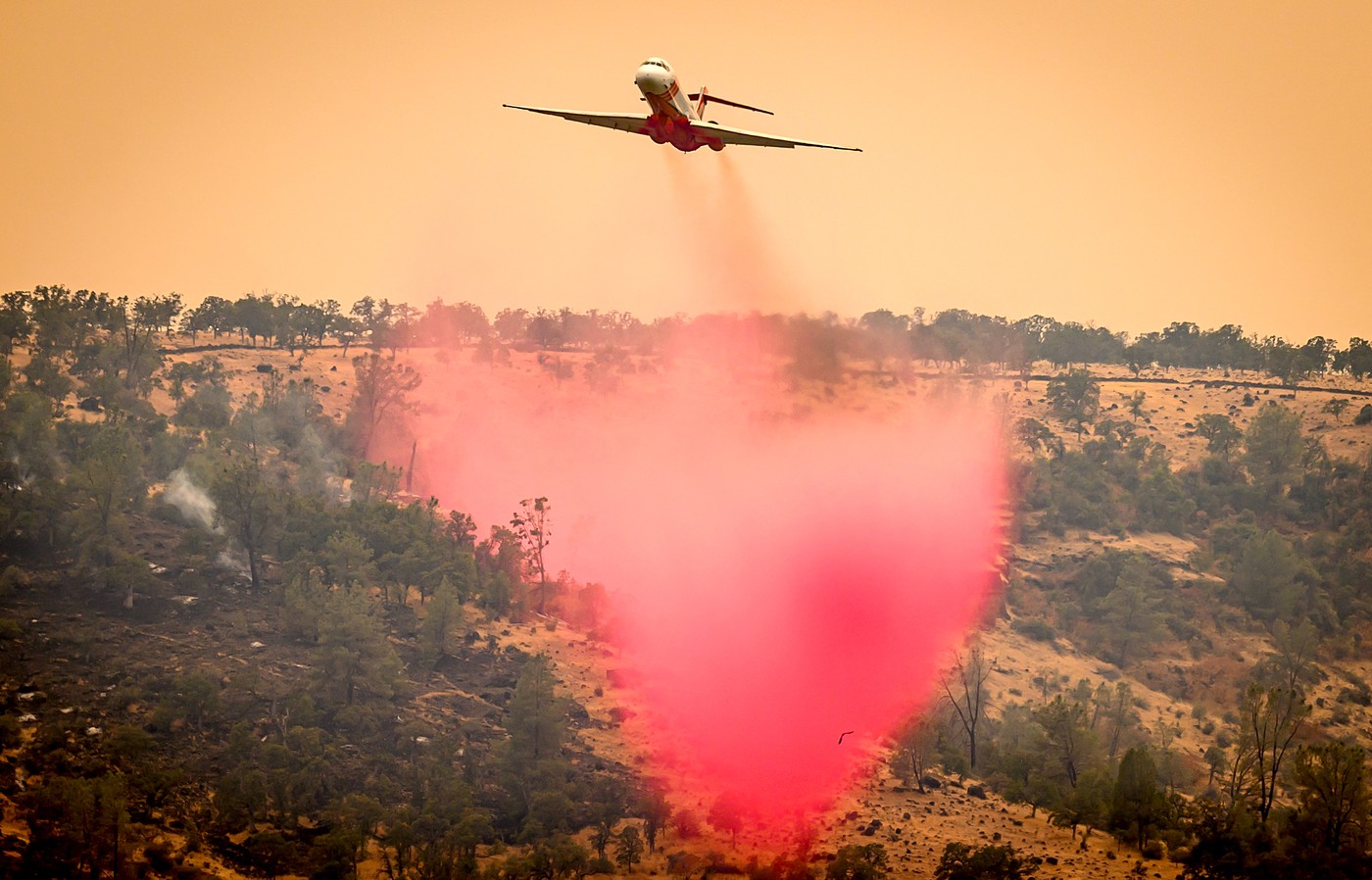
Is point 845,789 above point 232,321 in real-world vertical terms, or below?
below

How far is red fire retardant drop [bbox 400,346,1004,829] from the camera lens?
11350cm

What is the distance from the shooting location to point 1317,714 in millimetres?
139625

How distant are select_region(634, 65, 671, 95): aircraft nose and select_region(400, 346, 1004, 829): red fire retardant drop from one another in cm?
4968

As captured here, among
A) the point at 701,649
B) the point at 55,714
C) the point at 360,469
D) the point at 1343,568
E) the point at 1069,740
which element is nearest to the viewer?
the point at 55,714

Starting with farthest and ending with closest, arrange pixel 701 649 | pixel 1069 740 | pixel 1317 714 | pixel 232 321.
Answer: pixel 232 321 < pixel 1317 714 < pixel 701 649 < pixel 1069 740

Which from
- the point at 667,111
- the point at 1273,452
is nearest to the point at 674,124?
the point at 667,111

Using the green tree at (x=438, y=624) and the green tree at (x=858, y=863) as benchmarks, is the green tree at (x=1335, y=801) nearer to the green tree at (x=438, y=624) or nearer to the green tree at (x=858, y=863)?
→ the green tree at (x=858, y=863)

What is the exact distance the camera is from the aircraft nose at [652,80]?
75.4m

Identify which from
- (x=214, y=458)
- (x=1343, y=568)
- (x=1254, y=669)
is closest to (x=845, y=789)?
(x=1254, y=669)

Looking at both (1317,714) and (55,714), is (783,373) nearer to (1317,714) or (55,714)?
(1317,714)

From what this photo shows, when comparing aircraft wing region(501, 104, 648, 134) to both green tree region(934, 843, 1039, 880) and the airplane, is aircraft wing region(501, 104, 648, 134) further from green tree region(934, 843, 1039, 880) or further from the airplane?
green tree region(934, 843, 1039, 880)

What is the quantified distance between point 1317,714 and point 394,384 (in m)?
109

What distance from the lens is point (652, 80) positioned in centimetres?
7544

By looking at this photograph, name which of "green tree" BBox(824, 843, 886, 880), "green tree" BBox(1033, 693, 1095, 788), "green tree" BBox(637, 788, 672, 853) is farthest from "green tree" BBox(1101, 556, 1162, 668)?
"green tree" BBox(637, 788, 672, 853)
